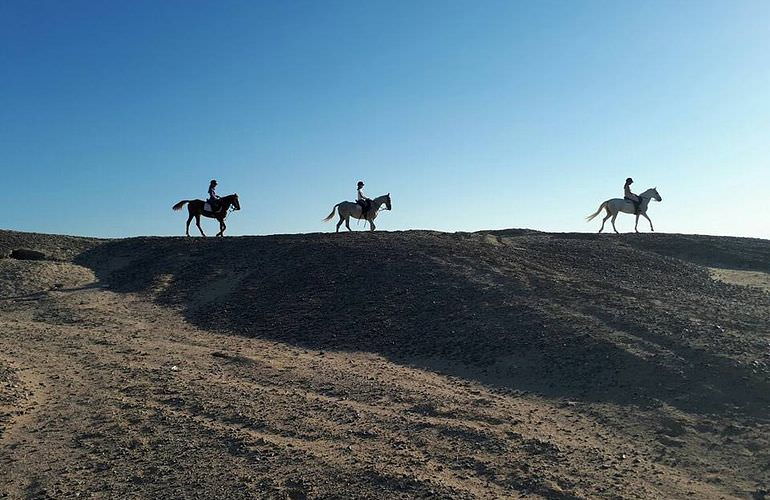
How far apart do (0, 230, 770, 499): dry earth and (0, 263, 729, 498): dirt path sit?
0.12 ft

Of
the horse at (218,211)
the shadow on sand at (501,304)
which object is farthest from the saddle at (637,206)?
the horse at (218,211)

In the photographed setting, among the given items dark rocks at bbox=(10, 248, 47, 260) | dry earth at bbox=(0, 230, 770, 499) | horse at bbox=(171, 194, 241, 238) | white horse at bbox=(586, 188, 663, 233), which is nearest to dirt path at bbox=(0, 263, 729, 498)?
dry earth at bbox=(0, 230, 770, 499)

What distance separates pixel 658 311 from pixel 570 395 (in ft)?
14.7

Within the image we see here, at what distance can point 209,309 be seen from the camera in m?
16.7

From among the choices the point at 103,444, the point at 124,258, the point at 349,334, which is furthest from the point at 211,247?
the point at 103,444

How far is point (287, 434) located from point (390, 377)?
3.13 meters

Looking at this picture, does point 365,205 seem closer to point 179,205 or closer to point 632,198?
point 179,205

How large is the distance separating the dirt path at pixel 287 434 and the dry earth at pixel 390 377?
4cm

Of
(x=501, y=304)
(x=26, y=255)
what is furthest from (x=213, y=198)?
(x=501, y=304)

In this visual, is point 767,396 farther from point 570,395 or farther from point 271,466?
point 271,466

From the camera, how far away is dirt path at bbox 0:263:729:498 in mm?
6703

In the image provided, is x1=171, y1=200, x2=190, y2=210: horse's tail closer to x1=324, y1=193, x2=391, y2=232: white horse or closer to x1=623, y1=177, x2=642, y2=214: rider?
x1=324, y1=193, x2=391, y2=232: white horse

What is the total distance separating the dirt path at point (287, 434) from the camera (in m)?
6.70

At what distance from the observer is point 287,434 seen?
316 inches
